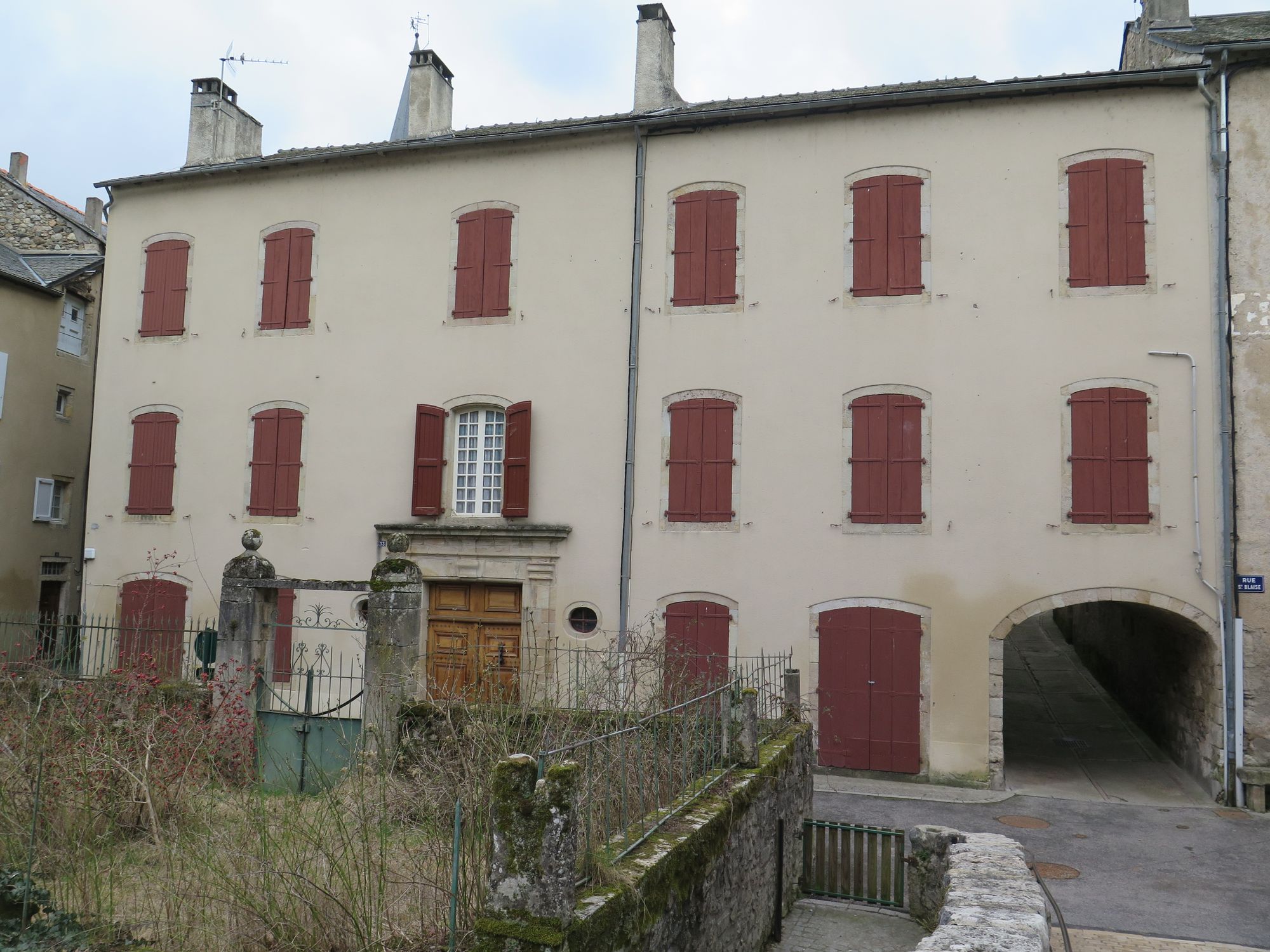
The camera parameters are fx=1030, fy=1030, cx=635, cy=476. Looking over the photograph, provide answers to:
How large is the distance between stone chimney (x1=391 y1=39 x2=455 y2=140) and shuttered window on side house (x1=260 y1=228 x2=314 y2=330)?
2580 mm

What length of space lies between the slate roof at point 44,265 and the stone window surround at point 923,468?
1392cm

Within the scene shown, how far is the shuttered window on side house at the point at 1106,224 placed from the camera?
1217cm

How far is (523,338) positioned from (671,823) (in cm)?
957

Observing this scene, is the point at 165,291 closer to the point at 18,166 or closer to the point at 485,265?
the point at 485,265

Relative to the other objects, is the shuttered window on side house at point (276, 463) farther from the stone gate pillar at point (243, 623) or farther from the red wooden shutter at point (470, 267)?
the stone gate pillar at point (243, 623)

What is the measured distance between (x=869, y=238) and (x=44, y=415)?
14852mm

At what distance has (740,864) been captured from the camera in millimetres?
6449

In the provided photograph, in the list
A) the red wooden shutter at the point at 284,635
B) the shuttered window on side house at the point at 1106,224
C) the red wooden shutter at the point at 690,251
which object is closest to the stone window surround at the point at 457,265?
the red wooden shutter at the point at 690,251

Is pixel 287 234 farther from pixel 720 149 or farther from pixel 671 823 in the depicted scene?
pixel 671 823

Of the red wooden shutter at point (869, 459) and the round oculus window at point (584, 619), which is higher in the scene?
the red wooden shutter at point (869, 459)

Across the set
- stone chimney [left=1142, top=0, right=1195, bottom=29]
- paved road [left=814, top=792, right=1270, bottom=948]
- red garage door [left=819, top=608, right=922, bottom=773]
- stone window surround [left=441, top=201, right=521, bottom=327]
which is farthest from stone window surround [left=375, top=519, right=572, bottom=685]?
stone chimney [left=1142, top=0, right=1195, bottom=29]

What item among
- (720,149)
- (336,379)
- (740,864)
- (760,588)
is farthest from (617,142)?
(740,864)

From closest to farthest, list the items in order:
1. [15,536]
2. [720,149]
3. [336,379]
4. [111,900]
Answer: [111,900]
[720,149]
[336,379]
[15,536]

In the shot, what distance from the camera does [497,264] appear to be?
14445 millimetres
